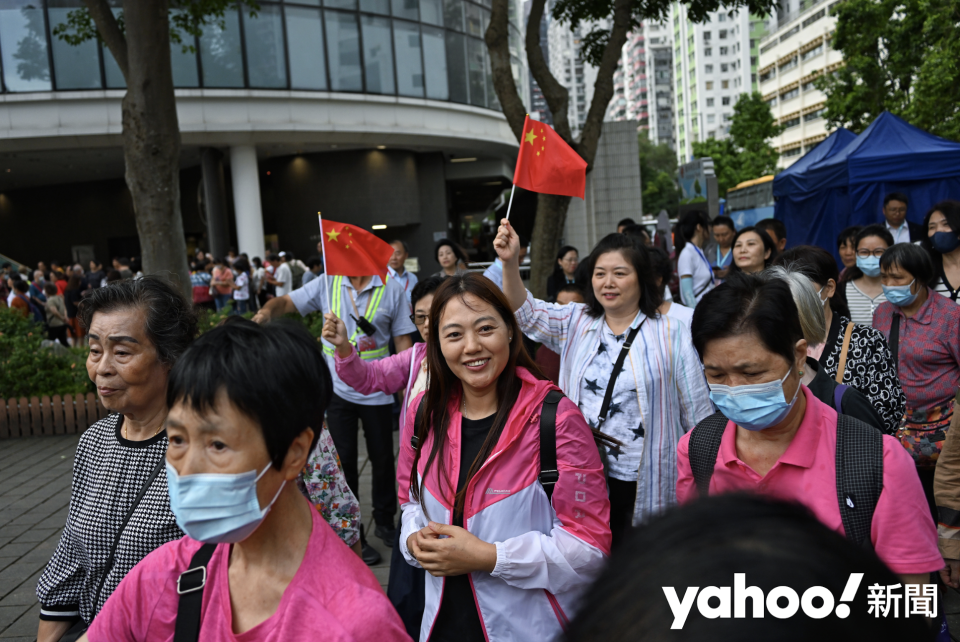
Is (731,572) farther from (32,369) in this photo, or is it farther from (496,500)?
(32,369)

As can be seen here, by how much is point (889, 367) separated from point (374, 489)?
11.2ft

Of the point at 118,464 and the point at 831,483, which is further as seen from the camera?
the point at 118,464

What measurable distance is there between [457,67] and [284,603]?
27009mm

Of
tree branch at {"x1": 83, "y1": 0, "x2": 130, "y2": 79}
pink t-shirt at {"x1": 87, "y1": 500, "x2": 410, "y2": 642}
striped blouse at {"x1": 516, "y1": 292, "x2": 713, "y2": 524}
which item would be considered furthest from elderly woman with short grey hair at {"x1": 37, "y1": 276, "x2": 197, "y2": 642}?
tree branch at {"x1": 83, "y1": 0, "x2": 130, "y2": 79}

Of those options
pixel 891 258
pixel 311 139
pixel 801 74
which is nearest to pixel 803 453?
pixel 891 258

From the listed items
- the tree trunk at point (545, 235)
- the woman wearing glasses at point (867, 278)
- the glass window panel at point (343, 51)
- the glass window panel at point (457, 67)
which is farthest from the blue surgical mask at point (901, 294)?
the glass window panel at point (457, 67)

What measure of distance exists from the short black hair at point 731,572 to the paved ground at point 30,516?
155 inches

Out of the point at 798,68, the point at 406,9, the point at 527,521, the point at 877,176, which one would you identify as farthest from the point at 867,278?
the point at 798,68

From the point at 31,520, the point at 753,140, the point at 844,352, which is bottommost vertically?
the point at 31,520

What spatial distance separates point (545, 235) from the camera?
910cm

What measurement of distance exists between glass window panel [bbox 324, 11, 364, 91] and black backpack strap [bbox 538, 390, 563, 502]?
23323 mm

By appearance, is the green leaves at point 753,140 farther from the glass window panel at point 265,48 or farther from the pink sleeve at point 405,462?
the pink sleeve at point 405,462

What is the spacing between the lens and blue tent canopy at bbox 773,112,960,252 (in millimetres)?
9750

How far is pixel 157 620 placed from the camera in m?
1.60
